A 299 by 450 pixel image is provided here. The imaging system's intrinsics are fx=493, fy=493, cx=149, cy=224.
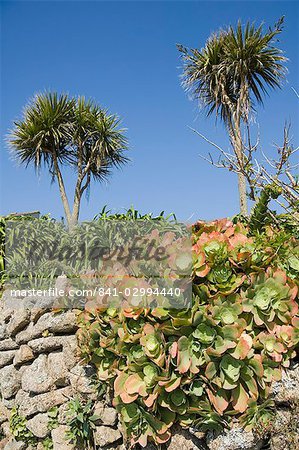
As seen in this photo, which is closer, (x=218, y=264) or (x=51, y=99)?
(x=218, y=264)

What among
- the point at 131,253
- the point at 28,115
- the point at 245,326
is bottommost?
the point at 245,326

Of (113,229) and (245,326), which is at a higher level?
(113,229)

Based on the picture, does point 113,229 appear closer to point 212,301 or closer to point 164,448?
point 212,301

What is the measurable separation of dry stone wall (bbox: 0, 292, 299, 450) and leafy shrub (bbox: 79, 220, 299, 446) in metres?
0.09

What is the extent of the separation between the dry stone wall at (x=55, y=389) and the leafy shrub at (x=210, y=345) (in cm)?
9

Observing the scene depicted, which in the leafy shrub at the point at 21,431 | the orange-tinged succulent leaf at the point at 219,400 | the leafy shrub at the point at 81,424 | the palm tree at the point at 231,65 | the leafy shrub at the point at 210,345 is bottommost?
the leafy shrub at the point at 21,431

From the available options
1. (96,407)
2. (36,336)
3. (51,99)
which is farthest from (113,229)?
(51,99)

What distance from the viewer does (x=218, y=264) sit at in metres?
2.55

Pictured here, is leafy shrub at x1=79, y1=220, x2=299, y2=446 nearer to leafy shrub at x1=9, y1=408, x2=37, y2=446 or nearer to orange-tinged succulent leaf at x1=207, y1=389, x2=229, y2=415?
orange-tinged succulent leaf at x1=207, y1=389, x2=229, y2=415

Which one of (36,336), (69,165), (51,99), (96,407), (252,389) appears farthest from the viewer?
(69,165)

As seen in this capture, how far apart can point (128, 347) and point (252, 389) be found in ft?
2.16

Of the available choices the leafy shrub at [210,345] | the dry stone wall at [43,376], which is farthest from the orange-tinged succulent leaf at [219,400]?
the dry stone wall at [43,376]

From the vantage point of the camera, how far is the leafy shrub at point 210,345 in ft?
7.95

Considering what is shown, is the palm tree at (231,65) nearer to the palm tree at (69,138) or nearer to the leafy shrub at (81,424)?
the palm tree at (69,138)
